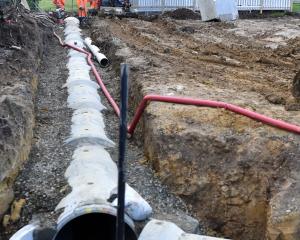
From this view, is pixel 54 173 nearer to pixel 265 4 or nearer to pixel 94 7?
pixel 94 7

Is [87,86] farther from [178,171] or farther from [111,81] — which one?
[178,171]

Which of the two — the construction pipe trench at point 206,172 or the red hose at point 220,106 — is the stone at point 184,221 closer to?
the construction pipe trench at point 206,172

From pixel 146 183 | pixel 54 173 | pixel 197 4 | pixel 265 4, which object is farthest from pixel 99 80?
pixel 265 4

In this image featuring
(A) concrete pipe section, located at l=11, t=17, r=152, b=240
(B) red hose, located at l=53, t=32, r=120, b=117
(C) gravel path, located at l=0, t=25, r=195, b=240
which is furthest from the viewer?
(B) red hose, located at l=53, t=32, r=120, b=117

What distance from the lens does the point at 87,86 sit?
26.1 feet

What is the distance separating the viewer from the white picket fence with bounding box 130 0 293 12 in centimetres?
2216

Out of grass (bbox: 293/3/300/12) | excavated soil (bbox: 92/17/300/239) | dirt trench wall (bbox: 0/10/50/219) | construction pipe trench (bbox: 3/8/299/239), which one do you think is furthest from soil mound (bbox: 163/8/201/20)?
construction pipe trench (bbox: 3/8/299/239)

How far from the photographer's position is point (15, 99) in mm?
6008

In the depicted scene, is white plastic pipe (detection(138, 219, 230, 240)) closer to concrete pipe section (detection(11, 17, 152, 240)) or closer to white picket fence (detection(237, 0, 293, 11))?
concrete pipe section (detection(11, 17, 152, 240))

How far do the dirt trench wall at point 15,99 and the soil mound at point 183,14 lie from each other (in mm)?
11453

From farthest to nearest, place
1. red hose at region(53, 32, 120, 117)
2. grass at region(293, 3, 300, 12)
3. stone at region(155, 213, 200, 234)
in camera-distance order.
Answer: grass at region(293, 3, 300, 12)
red hose at region(53, 32, 120, 117)
stone at region(155, 213, 200, 234)

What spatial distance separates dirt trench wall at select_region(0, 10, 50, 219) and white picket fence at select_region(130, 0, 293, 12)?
40.4ft

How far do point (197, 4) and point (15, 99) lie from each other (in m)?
17.4

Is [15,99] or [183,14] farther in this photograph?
[183,14]
